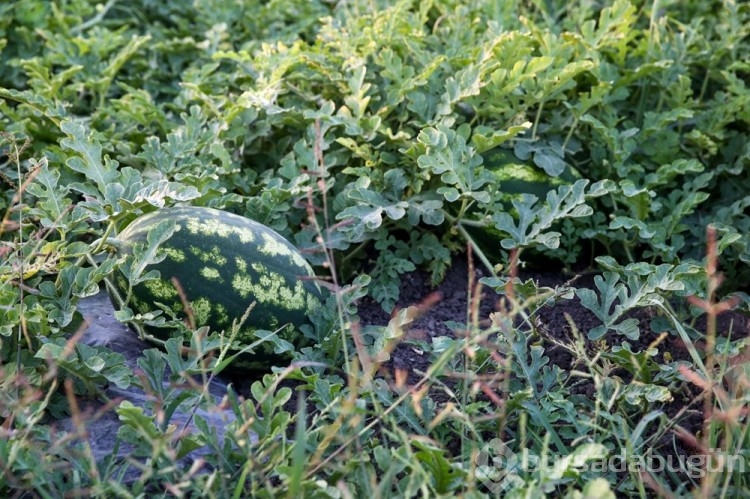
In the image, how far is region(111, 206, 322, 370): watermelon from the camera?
2.81m

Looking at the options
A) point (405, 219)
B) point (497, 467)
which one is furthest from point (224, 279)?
point (497, 467)

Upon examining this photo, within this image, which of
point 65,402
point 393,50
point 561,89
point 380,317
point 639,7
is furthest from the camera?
point 639,7

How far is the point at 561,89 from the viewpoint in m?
3.62

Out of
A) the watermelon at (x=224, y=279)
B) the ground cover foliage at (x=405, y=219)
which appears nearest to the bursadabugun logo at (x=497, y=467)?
the ground cover foliage at (x=405, y=219)

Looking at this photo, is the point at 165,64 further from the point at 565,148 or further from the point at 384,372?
the point at 384,372

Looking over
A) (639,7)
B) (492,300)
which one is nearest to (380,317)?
(492,300)

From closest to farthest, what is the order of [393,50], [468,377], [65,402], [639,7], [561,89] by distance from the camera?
1. [468,377]
2. [65,402]
3. [561,89]
4. [393,50]
5. [639,7]

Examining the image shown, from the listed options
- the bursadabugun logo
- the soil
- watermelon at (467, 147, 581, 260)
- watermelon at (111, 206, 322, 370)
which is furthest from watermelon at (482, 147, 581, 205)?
the bursadabugun logo

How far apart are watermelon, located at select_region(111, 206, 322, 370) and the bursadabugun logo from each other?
786 mm

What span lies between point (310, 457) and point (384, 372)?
0.48 meters

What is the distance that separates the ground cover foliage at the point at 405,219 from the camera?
7.79 ft

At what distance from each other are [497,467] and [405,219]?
124 centimetres

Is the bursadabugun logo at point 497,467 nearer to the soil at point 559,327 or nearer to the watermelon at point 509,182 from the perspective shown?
the soil at point 559,327

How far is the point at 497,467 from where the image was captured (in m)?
2.43
